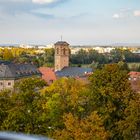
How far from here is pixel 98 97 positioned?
1179 inches

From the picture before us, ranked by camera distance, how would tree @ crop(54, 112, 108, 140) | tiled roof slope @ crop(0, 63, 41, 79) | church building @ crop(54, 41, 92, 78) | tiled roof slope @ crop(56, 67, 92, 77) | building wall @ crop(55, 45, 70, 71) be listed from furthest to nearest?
building wall @ crop(55, 45, 70, 71), church building @ crop(54, 41, 92, 78), tiled roof slope @ crop(56, 67, 92, 77), tiled roof slope @ crop(0, 63, 41, 79), tree @ crop(54, 112, 108, 140)

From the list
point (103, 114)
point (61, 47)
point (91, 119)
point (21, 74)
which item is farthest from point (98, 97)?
point (61, 47)

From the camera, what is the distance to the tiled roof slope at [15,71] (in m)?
88.8

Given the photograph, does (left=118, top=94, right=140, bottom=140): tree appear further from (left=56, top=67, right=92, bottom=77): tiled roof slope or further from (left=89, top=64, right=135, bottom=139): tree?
(left=56, top=67, right=92, bottom=77): tiled roof slope

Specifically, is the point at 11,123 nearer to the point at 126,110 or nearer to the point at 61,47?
the point at 126,110

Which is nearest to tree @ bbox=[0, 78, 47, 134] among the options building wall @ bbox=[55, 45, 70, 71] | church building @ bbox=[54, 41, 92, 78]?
church building @ bbox=[54, 41, 92, 78]

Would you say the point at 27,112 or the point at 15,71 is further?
the point at 15,71

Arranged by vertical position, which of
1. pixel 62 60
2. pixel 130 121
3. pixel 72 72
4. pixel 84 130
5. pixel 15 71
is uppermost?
pixel 130 121

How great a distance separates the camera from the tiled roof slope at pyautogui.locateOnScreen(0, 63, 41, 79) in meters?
88.8

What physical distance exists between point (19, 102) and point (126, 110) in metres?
7.17

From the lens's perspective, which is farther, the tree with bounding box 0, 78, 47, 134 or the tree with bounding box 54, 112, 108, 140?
the tree with bounding box 0, 78, 47, 134

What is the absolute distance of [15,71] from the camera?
299ft

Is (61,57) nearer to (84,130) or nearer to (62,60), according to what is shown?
(62,60)

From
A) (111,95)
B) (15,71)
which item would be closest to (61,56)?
(15,71)
